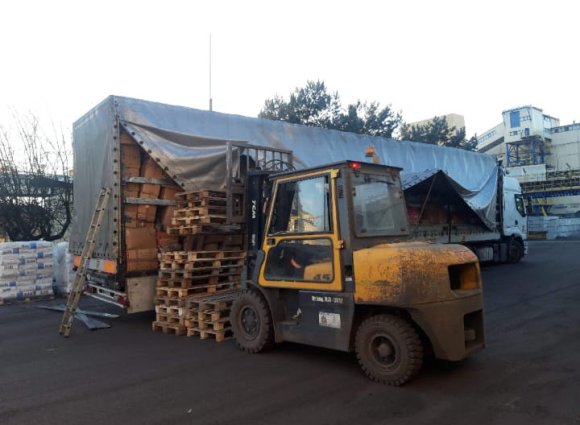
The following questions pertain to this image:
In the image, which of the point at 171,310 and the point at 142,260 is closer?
the point at 171,310

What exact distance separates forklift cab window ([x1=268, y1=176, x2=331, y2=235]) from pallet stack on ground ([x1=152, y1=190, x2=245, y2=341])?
5.56 ft

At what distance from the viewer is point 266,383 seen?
5.24 meters

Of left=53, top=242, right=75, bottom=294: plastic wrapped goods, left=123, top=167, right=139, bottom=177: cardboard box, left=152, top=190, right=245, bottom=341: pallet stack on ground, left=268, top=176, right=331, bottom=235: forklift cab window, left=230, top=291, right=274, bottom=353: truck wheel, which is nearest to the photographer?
left=268, top=176, right=331, bottom=235: forklift cab window

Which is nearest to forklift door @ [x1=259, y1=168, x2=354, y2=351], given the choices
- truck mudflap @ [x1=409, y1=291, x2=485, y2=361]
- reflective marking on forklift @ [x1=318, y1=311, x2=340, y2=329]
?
reflective marking on forklift @ [x1=318, y1=311, x2=340, y2=329]

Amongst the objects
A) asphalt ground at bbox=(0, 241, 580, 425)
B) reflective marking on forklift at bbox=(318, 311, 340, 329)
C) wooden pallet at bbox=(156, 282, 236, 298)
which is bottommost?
asphalt ground at bbox=(0, 241, 580, 425)

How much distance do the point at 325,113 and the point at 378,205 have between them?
26.6m

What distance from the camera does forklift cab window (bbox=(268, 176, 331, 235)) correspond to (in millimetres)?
5641

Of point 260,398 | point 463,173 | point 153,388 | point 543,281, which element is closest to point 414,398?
point 260,398

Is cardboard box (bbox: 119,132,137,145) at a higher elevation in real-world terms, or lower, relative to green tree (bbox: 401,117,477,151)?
lower

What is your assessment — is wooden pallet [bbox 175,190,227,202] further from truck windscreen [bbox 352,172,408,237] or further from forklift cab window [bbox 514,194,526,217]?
forklift cab window [bbox 514,194,526,217]

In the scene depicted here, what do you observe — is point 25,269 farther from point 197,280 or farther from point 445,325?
point 445,325

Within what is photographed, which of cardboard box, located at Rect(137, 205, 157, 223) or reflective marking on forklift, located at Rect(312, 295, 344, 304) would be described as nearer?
reflective marking on forklift, located at Rect(312, 295, 344, 304)

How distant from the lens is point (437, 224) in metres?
14.8

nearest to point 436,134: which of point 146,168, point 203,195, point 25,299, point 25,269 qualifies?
point 25,269
